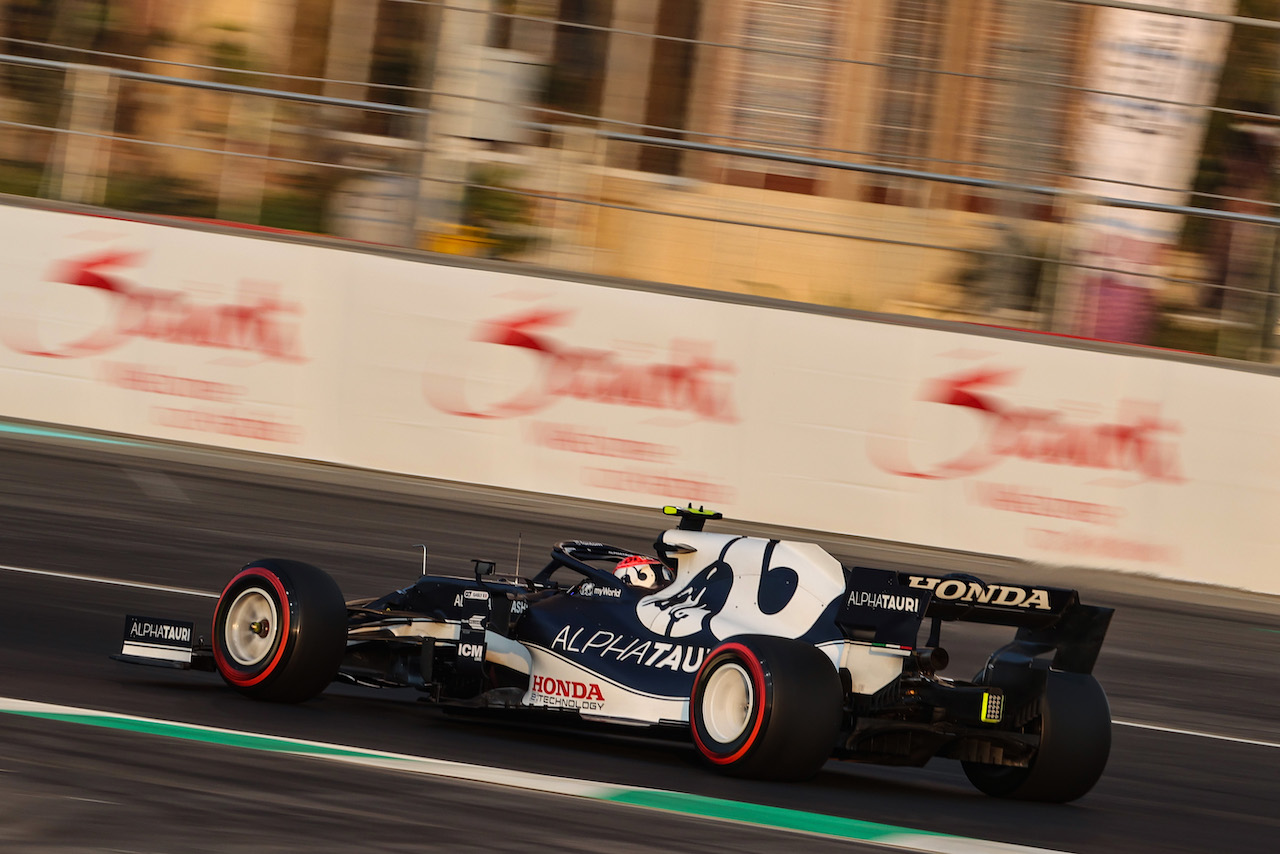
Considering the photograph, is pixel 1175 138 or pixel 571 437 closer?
pixel 571 437

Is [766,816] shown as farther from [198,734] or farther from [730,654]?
[198,734]

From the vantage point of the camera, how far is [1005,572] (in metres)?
13.1

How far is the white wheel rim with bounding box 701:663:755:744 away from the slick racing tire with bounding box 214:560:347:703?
1487mm

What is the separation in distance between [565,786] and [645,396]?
8129 mm

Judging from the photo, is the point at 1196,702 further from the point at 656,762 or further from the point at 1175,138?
the point at 1175,138

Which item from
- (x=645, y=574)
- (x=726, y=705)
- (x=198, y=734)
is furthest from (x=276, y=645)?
(x=726, y=705)

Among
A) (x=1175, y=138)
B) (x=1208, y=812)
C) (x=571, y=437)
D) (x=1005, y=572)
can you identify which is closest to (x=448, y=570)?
(x=571, y=437)

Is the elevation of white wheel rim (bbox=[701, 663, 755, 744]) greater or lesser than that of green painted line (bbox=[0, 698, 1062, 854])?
greater

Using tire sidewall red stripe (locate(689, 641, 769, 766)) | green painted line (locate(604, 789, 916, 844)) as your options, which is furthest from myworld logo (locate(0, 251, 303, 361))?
green painted line (locate(604, 789, 916, 844))

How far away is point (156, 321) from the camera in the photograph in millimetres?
14773

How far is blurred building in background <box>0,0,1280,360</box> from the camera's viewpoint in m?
14.7

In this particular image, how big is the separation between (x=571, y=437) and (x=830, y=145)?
21.7ft

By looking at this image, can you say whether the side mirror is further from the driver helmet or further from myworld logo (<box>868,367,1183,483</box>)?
myworld logo (<box>868,367,1183,483</box>)

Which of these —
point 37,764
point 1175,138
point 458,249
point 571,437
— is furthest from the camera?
point 1175,138
